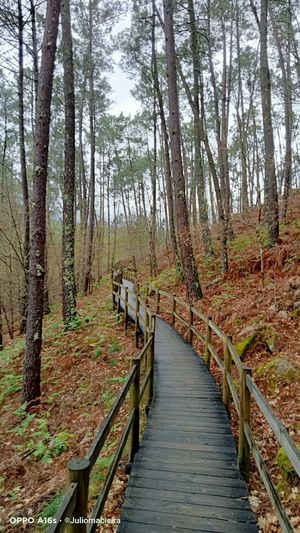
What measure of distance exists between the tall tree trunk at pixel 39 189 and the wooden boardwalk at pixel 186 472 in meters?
2.89

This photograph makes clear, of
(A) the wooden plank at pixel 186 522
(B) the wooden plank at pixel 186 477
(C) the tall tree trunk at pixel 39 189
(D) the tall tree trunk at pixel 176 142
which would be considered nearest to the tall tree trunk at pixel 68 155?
(D) the tall tree trunk at pixel 176 142

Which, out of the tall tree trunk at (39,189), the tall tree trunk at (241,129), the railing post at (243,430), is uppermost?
the tall tree trunk at (241,129)

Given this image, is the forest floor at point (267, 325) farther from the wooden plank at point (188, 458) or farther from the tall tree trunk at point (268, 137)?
the tall tree trunk at point (268, 137)

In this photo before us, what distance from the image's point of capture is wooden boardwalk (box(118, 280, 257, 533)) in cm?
288

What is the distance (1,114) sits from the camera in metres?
17.1

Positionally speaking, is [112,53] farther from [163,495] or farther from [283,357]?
[163,495]

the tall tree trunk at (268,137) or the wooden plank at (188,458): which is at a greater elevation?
the tall tree trunk at (268,137)

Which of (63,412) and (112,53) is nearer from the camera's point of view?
(63,412)

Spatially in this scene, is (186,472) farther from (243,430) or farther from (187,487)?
(243,430)

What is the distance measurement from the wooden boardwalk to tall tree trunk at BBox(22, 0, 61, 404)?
114 inches

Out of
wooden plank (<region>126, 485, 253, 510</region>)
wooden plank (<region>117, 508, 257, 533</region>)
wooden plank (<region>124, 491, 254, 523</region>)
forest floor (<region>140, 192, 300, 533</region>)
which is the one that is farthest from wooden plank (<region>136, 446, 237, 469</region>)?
wooden plank (<region>117, 508, 257, 533</region>)

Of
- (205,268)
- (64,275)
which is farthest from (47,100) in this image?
(205,268)

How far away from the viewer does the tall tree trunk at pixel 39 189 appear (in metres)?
6.70

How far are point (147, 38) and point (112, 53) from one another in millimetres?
2006
